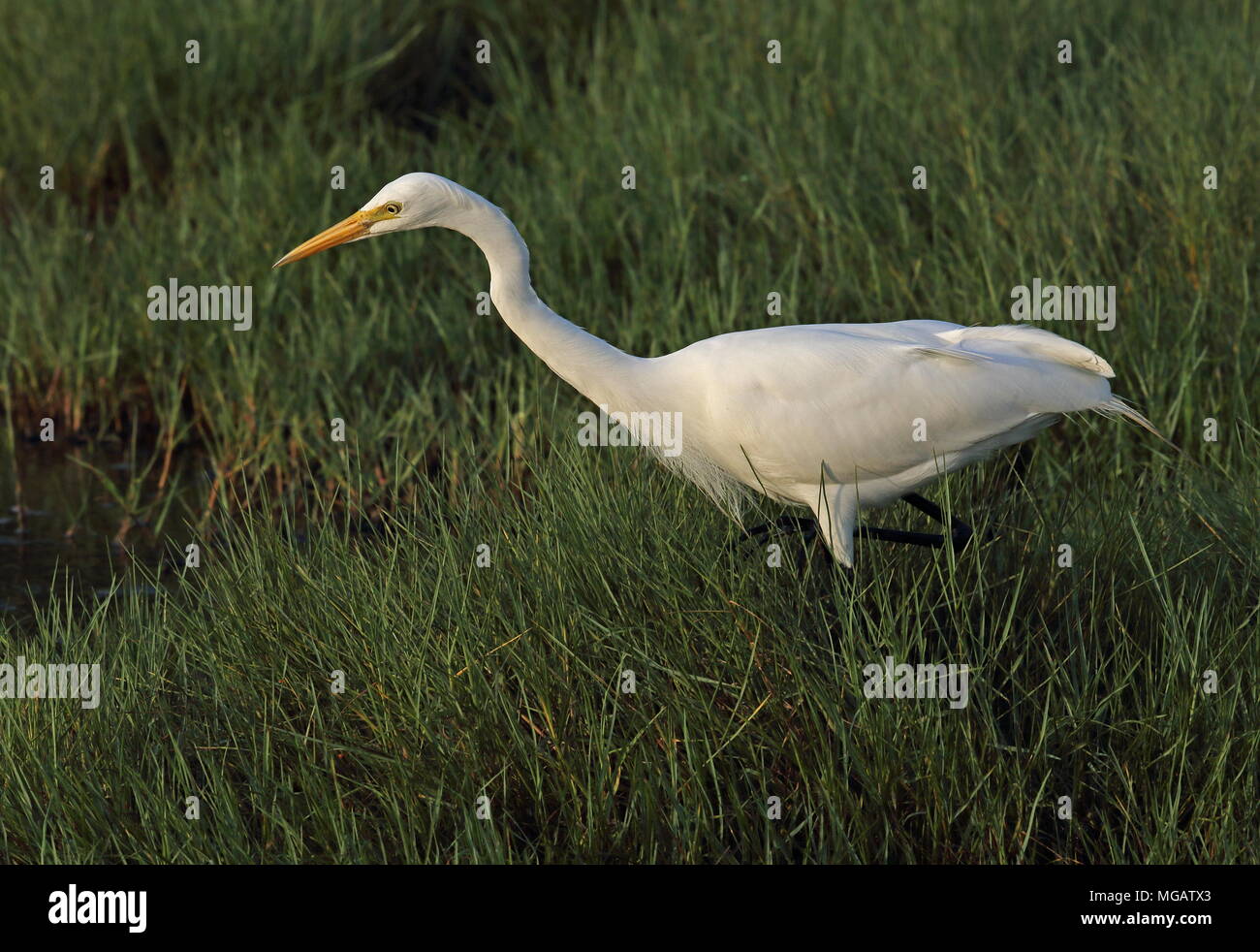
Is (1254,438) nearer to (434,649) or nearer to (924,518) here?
(924,518)

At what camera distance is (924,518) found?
4.45m

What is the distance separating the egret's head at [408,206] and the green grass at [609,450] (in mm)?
572

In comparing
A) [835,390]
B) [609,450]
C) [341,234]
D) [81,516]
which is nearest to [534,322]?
[341,234]

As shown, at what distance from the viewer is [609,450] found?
4.46 metres

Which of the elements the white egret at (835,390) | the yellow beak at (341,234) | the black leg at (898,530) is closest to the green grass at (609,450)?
the black leg at (898,530)

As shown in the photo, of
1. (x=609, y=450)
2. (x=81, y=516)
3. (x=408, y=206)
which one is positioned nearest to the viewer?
(x=408, y=206)

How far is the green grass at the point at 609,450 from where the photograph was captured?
10.2 ft

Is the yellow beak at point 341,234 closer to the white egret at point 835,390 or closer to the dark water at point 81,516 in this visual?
the white egret at point 835,390

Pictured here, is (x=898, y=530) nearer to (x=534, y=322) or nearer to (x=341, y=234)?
(x=534, y=322)

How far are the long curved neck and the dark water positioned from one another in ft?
5.63

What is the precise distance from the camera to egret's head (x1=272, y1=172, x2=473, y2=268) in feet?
12.1

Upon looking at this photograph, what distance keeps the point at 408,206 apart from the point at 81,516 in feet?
8.66

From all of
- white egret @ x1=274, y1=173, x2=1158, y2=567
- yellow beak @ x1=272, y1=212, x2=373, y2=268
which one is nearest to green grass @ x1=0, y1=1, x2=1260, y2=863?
white egret @ x1=274, y1=173, x2=1158, y2=567

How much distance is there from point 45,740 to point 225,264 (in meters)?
3.48
